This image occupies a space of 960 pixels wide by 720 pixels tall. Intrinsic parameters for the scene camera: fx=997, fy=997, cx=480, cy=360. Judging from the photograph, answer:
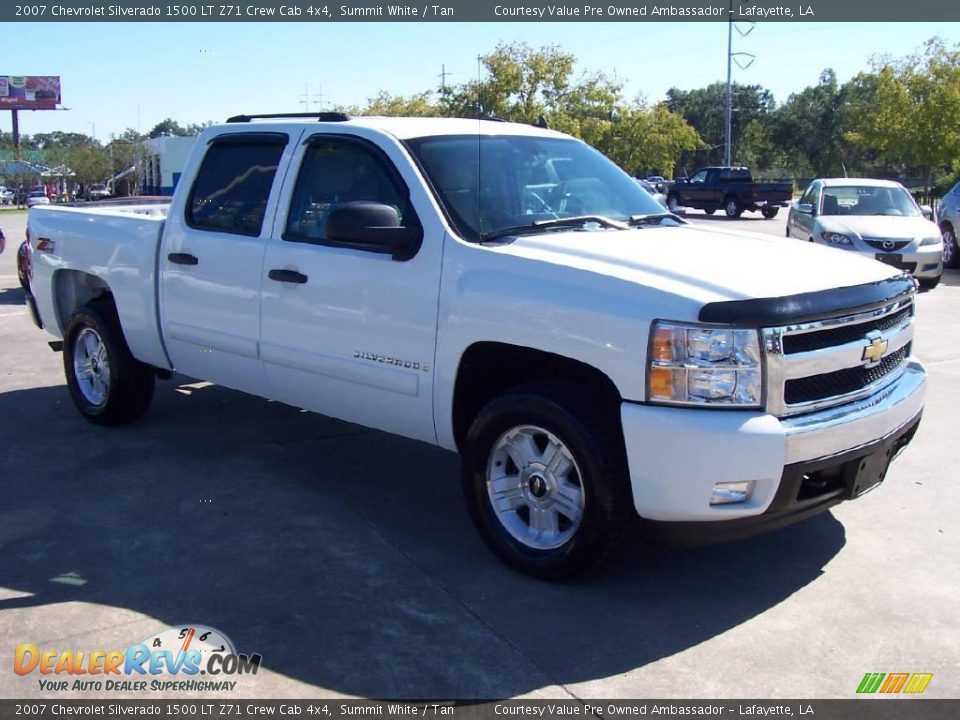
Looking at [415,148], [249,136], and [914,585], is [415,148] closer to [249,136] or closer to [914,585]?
[249,136]

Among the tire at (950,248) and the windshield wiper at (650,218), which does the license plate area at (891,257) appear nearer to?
the tire at (950,248)

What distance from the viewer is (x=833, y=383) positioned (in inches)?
159

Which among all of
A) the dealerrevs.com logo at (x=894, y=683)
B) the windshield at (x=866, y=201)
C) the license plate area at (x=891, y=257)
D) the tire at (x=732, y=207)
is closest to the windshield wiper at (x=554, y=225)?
the dealerrevs.com logo at (x=894, y=683)

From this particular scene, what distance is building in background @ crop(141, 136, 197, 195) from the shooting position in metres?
37.3

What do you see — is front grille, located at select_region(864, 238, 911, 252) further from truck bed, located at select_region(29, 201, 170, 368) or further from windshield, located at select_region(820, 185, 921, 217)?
truck bed, located at select_region(29, 201, 170, 368)

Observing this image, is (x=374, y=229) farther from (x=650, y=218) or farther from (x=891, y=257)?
(x=891, y=257)

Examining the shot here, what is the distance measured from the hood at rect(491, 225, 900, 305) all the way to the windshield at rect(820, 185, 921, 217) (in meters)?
10.4

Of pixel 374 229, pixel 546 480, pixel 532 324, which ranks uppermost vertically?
pixel 374 229

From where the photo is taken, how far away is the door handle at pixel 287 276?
5.09 meters

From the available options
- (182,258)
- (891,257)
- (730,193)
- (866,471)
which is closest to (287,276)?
(182,258)

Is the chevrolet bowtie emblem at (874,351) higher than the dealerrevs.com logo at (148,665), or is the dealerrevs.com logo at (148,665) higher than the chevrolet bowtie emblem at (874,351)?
the chevrolet bowtie emblem at (874,351)

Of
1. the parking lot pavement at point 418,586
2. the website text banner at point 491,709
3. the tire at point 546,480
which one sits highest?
the tire at point 546,480

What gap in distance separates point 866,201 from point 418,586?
12.5 metres

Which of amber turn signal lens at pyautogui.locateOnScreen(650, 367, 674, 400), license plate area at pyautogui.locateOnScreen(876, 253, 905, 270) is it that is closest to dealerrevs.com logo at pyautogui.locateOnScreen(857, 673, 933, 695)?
amber turn signal lens at pyautogui.locateOnScreen(650, 367, 674, 400)
